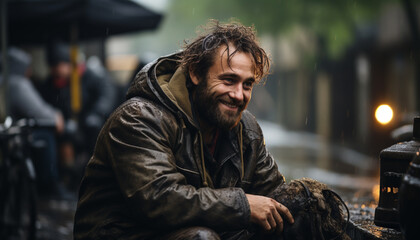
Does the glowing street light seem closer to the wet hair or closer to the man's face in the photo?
the wet hair

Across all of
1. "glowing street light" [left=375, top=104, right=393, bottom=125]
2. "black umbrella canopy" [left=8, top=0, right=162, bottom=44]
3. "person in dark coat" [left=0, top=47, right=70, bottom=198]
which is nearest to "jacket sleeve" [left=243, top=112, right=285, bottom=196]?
"glowing street light" [left=375, top=104, right=393, bottom=125]

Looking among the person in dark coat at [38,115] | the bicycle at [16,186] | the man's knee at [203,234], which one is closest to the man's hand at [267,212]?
the man's knee at [203,234]

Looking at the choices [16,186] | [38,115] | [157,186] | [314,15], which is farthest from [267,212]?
[314,15]

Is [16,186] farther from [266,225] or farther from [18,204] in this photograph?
[266,225]

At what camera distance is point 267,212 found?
3654mm

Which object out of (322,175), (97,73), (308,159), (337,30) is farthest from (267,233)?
(337,30)

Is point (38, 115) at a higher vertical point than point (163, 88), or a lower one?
lower

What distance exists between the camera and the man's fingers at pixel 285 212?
148 inches

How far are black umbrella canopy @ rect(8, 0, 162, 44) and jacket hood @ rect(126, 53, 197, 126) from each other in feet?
21.6

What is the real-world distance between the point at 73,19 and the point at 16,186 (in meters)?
4.26

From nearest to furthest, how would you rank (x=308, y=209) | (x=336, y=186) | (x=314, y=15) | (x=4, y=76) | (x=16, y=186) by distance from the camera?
1. (x=308, y=209)
2. (x=16, y=186)
3. (x=4, y=76)
4. (x=336, y=186)
5. (x=314, y=15)

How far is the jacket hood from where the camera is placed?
3.84 metres

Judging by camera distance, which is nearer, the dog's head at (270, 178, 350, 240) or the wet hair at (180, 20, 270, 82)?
the dog's head at (270, 178, 350, 240)

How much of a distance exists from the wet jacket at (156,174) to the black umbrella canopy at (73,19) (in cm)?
660
